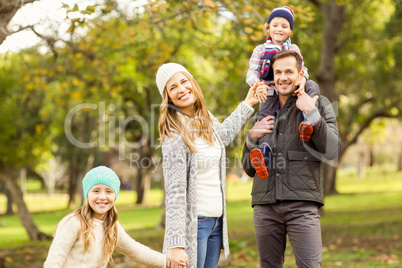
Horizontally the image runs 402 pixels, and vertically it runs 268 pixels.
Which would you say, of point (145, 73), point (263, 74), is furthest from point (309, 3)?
point (263, 74)

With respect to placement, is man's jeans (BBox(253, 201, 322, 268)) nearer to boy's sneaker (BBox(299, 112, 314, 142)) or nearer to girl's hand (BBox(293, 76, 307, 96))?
boy's sneaker (BBox(299, 112, 314, 142))

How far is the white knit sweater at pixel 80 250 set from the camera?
301 centimetres

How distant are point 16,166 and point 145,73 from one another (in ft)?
15.4

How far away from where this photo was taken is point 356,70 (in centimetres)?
1923

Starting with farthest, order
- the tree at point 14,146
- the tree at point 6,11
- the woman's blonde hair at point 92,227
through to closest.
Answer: the tree at point 14,146, the tree at point 6,11, the woman's blonde hair at point 92,227

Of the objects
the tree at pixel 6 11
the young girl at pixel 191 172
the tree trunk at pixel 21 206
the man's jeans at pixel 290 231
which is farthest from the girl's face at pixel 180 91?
the tree trunk at pixel 21 206

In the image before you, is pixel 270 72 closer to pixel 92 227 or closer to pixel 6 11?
pixel 92 227

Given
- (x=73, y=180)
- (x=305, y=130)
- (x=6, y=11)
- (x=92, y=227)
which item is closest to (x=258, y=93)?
(x=305, y=130)

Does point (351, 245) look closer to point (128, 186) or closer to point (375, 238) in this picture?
point (375, 238)

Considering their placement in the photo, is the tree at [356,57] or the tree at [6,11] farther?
the tree at [356,57]

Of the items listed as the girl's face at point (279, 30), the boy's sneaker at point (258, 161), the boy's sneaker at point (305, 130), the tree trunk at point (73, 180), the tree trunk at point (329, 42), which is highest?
the tree trunk at point (329, 42)

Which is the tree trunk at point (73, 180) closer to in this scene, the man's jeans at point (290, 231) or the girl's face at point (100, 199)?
the girl's face at point (100, 199)

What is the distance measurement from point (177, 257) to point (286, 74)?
1.34 m

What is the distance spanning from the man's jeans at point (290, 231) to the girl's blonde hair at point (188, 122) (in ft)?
2.00
